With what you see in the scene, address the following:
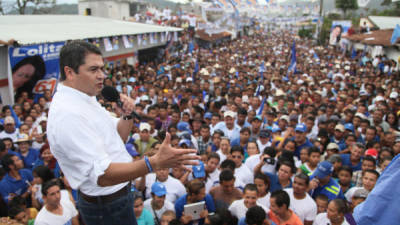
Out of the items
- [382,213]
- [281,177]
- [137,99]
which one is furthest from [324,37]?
[382,213]

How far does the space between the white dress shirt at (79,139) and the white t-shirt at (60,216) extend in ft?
5.54

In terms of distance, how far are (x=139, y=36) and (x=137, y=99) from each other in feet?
24.3

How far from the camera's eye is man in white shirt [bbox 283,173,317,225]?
11.2ft

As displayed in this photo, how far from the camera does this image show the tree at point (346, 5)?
148 ft

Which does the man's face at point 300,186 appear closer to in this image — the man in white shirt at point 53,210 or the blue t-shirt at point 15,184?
the man in white shirt at point 53,210

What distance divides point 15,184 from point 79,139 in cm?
335

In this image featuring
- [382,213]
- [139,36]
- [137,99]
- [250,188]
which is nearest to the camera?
[382,213]

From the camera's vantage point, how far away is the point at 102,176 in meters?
1.44

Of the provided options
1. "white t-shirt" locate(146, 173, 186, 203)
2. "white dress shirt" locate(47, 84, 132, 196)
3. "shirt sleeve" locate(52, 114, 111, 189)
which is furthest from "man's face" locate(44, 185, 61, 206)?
"shirt sleeve" locate(52, 114, 111, 189)

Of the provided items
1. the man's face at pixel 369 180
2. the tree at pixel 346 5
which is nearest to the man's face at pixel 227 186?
the man's face at pixel 369 180

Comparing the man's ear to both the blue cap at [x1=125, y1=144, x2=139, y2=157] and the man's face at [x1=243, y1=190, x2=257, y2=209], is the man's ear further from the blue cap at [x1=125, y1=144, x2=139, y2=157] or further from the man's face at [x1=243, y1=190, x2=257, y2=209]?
the blue cap at [x1=125, y1=144, x2=139, y2=157]

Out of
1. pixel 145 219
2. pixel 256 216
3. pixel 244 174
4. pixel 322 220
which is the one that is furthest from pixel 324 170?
pixel 145 219

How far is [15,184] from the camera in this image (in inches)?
159

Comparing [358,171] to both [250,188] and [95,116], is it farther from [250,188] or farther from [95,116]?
[95,116]
